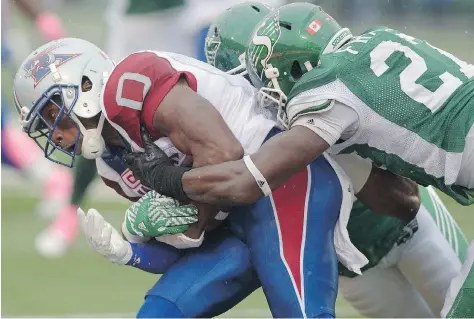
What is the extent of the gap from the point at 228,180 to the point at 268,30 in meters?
0.52

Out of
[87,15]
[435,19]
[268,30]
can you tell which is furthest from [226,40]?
[87,15]

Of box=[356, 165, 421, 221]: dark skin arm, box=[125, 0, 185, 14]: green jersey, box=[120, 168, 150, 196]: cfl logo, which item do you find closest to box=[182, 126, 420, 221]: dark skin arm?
box=[120, 168, 150, 196]: cfl logo

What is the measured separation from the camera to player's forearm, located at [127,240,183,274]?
131 inches

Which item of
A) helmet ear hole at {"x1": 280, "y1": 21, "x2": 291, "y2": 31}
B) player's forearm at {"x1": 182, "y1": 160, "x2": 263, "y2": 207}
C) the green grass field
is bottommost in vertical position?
the green grass field

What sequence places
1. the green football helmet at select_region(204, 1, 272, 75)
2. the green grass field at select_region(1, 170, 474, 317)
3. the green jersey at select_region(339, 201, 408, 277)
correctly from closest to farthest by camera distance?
the green football helmet at select_region(204, 1, 272, 75) < the green jersey at select_region(339, 201, 408, 277) < the green grass field at select_region(1, 170, 474, 317)

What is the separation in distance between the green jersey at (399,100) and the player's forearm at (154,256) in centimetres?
62

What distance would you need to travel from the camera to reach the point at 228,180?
2.99m

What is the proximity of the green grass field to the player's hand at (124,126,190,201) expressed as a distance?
1561 millimetres

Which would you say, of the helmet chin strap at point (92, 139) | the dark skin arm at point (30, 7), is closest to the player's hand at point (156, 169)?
the helmet chin strap at point (92, 139)

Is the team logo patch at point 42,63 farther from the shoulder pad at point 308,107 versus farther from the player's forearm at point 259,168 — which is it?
the shoulder pad at point 308,107

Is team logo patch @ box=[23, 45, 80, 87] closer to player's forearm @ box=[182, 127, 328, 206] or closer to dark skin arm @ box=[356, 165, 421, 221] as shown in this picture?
player's forearm @ box=[182, 127, 328, 206]

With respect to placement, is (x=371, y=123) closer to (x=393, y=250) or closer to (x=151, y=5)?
(x=393, y=250)

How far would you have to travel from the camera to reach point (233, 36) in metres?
3.55

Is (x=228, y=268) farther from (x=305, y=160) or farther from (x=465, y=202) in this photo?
(x=465, y=202)
